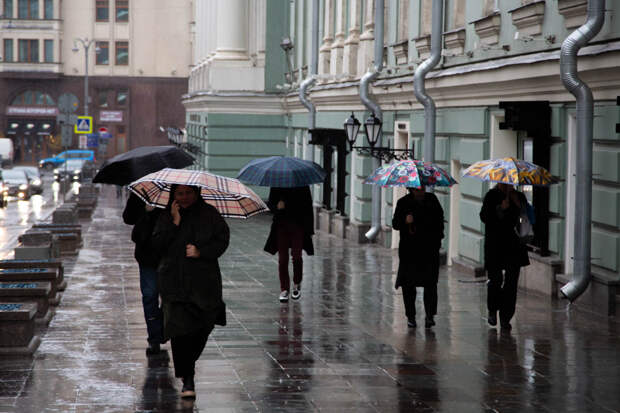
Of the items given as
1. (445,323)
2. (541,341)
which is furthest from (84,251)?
(541,341)

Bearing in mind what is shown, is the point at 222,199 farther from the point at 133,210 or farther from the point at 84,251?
the point at 84,251

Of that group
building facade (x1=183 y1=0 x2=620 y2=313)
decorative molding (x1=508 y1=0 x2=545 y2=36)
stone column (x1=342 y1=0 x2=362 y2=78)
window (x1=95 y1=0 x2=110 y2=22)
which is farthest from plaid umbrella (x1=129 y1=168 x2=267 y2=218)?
window (x1=95 y1=0 x2=110 y2=22)

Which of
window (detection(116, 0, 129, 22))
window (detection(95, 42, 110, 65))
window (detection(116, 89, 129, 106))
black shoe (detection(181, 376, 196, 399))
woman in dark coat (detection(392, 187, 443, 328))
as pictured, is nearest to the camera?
black shoe (detection(181, 376, 196, 399))

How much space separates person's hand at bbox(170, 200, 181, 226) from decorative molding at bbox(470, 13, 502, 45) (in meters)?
8.83

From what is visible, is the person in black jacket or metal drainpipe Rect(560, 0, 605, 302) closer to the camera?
the person in black jacket

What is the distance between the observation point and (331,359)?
397 inches

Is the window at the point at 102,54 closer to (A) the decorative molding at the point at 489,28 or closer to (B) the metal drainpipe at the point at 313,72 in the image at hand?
(B) the metal drainpipe at the point at 313,72

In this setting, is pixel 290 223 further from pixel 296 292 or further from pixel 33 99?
pixel 33 99

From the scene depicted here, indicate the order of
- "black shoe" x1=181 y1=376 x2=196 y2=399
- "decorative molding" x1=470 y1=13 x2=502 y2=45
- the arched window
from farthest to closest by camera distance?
the arched window
"decorative molding" x1=470 y1=13 x2=502 y2=45
"black shoe" x1=181 y1=376 x2=196 y2=399

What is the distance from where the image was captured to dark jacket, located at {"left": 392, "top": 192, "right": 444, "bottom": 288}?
1186 centimetres

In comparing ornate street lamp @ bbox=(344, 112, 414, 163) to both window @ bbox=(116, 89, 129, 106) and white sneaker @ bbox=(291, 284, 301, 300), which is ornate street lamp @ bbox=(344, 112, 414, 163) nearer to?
white sneaker @ bbox=(291, 284, 301, 300)

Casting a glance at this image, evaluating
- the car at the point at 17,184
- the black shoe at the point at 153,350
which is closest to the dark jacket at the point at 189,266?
the black shoe at the point at 153,350

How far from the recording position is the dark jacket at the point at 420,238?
1186cm

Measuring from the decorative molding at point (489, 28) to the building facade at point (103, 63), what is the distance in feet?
189
